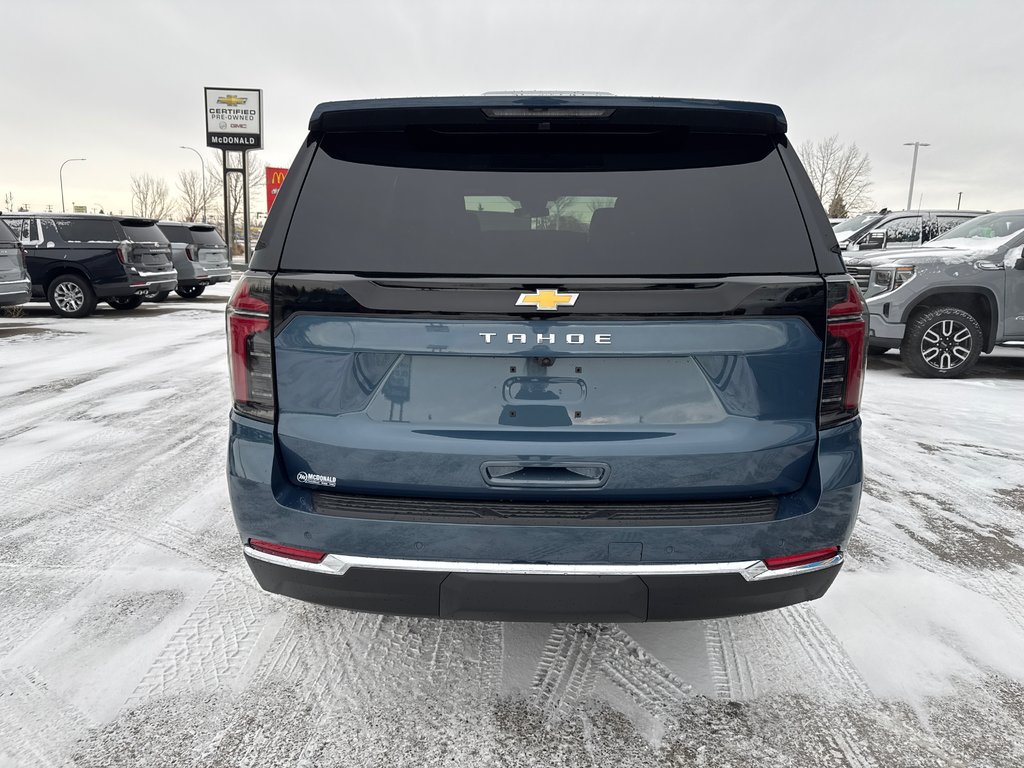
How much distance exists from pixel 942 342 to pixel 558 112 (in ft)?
25.2

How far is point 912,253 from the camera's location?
8.14m

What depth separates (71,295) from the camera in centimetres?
1363

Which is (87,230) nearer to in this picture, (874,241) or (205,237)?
(205,237)

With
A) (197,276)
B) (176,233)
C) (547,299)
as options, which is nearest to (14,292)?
(197,276)

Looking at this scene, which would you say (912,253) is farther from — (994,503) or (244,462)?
(244,462)

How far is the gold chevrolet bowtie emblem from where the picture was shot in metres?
1.90

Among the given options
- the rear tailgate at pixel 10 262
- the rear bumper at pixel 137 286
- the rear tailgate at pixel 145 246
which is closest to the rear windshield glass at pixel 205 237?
the rear tailgate at pixel 145 246

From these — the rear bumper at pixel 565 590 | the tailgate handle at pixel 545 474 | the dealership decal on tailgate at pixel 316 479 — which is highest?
the tailgate handle at pixel 545 474

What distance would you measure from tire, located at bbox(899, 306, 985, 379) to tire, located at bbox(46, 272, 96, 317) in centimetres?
1418

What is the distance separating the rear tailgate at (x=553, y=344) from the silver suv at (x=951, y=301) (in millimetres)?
6819

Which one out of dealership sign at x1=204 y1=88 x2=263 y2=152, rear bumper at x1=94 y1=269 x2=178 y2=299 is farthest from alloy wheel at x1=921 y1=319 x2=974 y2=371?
dealership sign at x1=204 y1=88 x2=263 y2=152

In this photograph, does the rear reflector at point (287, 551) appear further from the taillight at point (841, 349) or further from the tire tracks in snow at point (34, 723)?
the taillight at point (841, 349)

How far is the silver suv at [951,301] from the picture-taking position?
773 centimetres

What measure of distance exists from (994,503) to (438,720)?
3731 millimetres
